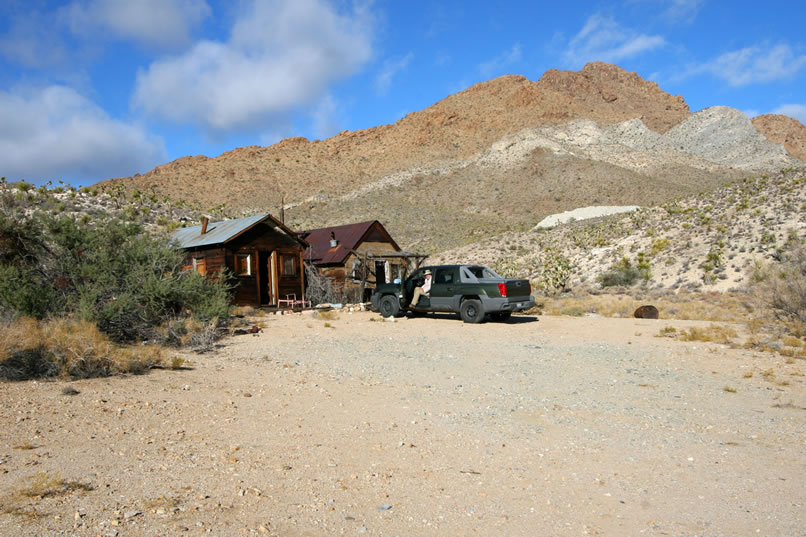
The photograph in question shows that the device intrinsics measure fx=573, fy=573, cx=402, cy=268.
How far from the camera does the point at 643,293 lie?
26391 millimetres

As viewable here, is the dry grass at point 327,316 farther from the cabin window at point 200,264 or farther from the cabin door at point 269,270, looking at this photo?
the cabin window at point 200,264

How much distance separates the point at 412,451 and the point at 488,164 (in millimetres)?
82114

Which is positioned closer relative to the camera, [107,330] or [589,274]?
[107,330]

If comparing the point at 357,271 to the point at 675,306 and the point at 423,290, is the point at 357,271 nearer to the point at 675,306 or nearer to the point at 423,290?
the point at 423,290

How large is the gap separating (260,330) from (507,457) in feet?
38.9

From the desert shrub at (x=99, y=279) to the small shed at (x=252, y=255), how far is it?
273 inches

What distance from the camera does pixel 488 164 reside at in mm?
85125

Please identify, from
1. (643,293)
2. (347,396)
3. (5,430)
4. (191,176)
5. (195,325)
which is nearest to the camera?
(5,430)

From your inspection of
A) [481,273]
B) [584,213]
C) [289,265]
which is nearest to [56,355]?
[481,273]

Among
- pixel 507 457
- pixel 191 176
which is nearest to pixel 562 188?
pixel 191 176

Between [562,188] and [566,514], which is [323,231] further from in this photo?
[562,188]

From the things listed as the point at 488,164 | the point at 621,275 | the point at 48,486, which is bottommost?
the point at 48,486

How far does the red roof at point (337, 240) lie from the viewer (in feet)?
89.5

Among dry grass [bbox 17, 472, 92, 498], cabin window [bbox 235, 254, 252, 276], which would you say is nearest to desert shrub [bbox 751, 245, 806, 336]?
dry grass [bbox 17, 472, 92, 498]
